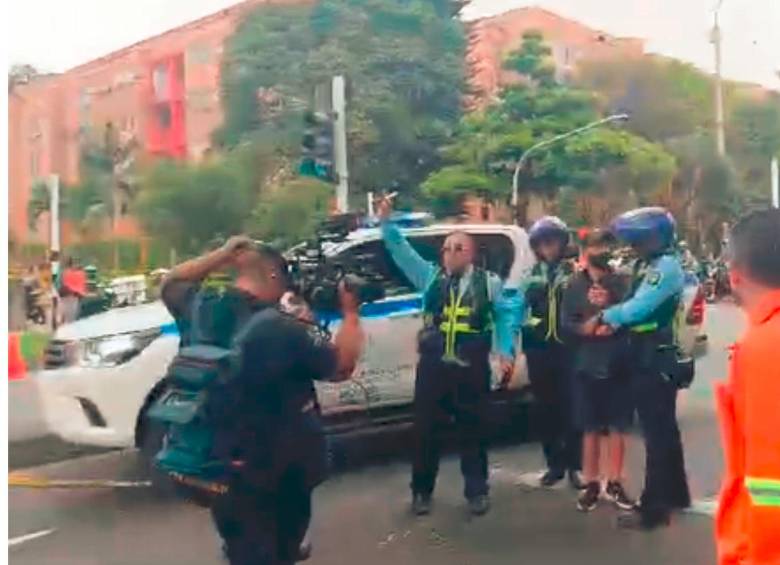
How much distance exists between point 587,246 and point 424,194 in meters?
0.36

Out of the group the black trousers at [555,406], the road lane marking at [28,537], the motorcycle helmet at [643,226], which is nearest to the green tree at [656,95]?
the motorcycle helmet at [643,226]

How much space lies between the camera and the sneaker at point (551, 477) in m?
3.11

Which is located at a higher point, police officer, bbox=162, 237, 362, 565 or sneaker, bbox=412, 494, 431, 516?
police officer, bbox=162, 237, 362, 565

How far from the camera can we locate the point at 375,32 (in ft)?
10.2

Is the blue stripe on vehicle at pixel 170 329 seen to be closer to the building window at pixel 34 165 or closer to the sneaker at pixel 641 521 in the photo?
the building window at pixel 34 165

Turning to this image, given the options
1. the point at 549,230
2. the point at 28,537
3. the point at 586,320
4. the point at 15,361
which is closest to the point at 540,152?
the point at 549,230

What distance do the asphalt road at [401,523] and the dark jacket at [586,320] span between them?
178 mm

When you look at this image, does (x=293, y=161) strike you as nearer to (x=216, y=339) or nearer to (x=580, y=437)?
(x=216, y=339)

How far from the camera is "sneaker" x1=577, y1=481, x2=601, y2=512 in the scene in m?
3.13

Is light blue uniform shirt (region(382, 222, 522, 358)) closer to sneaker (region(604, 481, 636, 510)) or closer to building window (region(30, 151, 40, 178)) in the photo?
sneaker (region(604, 481, 636, 510))

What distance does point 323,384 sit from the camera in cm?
304

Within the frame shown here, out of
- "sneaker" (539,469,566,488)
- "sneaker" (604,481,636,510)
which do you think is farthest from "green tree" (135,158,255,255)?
"sneaker" (604,481,636,510)

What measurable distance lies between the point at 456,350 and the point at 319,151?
19.8 inches

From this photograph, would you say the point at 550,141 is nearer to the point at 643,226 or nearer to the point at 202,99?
the point at 643,226
